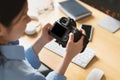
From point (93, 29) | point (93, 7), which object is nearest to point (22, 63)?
point (93, 29)

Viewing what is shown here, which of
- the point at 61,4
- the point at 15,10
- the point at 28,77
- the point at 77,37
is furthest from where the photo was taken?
the point at 61,4

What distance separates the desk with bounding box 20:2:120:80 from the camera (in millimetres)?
1081

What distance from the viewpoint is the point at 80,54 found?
3.81ft

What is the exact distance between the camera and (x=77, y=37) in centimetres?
102

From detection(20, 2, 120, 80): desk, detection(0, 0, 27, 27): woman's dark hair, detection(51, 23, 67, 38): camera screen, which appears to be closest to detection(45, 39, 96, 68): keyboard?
detection(20, 2, 120, 80): desk

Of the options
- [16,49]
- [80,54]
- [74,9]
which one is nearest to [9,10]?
[16,49]

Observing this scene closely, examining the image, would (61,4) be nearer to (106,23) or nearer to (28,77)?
(106,23)

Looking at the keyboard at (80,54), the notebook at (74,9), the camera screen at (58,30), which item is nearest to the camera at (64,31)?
the camera screen at (58,30)

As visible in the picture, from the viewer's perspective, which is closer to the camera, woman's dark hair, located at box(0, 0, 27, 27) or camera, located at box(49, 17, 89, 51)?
woman's dark hair, located at box(0, 0, 27, 27)

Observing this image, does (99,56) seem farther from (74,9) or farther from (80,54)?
(74,9)

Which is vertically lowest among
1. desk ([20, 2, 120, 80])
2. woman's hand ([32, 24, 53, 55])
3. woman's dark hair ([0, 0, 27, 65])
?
desk ([20, 2, 120, 80])

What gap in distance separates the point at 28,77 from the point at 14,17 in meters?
0.23

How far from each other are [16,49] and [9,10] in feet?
0.65

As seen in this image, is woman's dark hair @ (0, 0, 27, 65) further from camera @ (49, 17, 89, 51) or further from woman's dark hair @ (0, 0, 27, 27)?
camera @ (49, 17, 89, 51)
